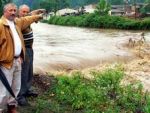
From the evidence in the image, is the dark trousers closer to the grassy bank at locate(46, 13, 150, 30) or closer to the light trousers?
the light trousers

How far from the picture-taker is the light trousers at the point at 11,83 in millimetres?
6544

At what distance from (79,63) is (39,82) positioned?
5.19m

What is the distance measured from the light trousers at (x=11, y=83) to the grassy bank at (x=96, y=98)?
0.75m

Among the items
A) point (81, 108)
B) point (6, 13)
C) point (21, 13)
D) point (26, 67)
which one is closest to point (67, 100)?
point (81, 108)

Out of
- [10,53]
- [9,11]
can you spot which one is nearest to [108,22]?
[9,11]

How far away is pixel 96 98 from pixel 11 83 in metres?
1.68

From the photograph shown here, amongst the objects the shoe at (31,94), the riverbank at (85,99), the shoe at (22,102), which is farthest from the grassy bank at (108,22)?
the shoe at (22,102)

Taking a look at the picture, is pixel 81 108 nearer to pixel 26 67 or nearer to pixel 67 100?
pixel 67 100

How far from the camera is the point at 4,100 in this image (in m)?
6.61

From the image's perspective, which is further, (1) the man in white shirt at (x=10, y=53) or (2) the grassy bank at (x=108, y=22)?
(2) the grassy bank at (x=108, y=22)

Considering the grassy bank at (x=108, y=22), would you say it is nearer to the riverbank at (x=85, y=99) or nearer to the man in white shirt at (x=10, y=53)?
the riverbank at (x=85, y=99)

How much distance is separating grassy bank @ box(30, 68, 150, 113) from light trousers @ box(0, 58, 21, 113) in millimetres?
749

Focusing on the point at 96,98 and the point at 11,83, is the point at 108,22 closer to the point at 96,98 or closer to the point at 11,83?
the point at 96,98

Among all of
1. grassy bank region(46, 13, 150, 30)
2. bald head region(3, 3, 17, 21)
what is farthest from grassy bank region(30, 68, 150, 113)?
grassy bank region(46, 13, 150, 30)
